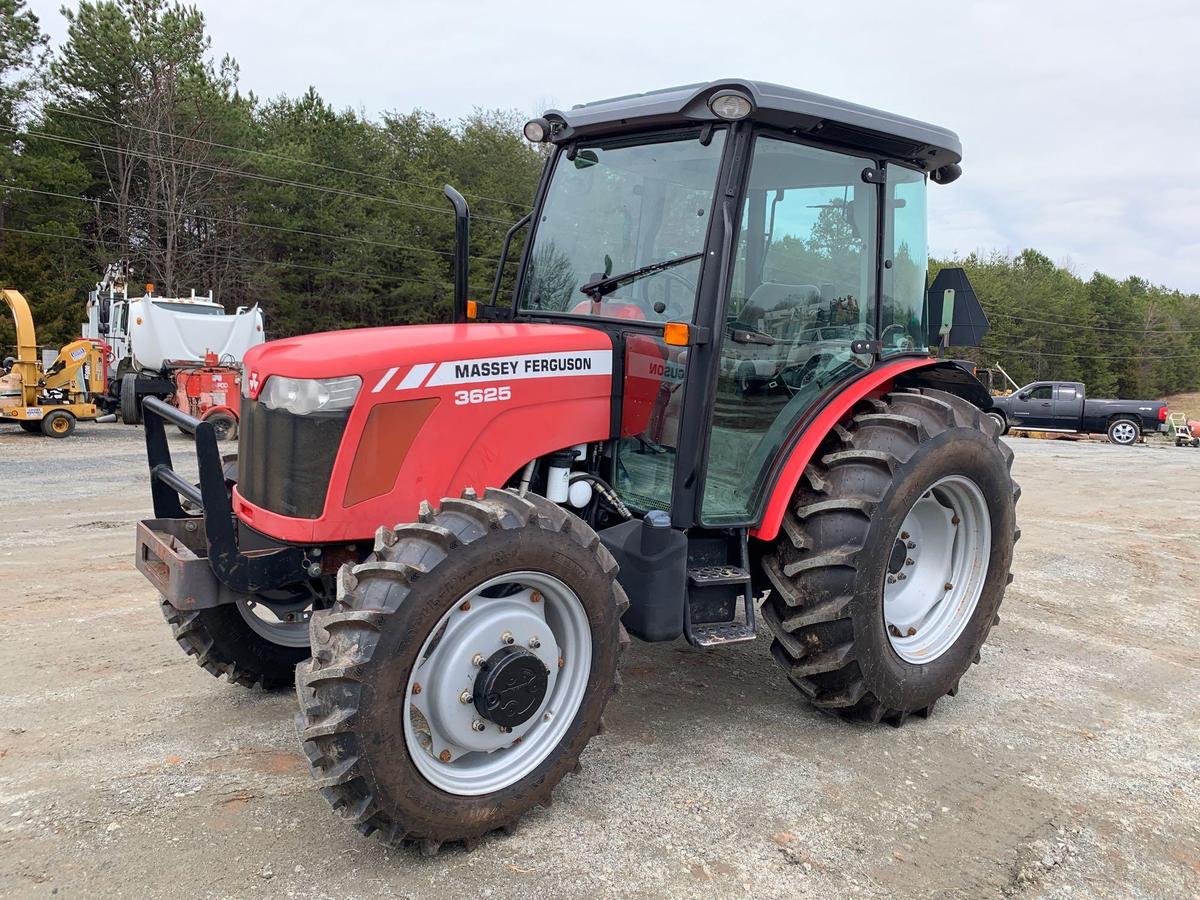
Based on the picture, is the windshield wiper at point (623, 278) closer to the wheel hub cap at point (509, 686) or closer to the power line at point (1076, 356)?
the wheel hub cap at point (509, 686)

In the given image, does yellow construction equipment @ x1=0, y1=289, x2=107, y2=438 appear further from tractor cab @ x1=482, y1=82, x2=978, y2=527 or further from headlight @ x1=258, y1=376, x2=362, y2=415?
headlight @ x1=258, y1=376, x2=362, y2=415

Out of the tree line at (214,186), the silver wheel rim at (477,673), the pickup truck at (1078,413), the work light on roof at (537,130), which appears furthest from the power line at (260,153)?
the silver wheel rim at (477,673)

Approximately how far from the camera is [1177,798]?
3.31m

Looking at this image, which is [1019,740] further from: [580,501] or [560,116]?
[560,116]

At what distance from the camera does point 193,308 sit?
17.5m

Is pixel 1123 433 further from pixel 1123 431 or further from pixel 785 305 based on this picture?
pixel 785 305

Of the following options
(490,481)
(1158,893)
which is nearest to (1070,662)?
(1158,893)

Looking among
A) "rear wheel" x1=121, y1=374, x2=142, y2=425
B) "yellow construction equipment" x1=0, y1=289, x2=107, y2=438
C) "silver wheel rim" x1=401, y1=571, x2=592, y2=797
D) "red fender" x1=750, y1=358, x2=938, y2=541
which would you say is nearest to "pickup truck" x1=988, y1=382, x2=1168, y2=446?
"rear wheel" x1=121, y1=374, x2=142, y2=425

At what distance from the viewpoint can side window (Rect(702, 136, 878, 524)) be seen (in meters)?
3.49

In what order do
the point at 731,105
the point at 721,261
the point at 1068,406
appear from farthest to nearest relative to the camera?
the point at 1068,406 < the point at 721,261 < the point at 731,105

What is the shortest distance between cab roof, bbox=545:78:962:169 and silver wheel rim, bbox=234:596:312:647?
2373 mm

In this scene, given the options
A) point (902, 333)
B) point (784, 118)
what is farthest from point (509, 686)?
point (902, 333)

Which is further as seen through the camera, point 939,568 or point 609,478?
point 939,568

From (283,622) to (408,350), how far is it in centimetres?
171
